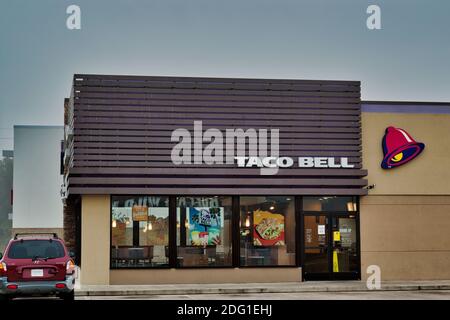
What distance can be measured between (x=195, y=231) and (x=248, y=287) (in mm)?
3152

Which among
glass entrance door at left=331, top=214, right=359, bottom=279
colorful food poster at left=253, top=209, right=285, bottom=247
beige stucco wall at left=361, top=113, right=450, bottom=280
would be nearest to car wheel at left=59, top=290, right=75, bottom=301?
colorful food poster at left=253, top=209, right=285, bottom=247

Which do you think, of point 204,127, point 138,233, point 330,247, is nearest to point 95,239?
point 138,233

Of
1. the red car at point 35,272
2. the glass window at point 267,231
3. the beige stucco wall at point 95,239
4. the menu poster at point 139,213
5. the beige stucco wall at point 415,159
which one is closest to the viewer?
the red car at point 35,272

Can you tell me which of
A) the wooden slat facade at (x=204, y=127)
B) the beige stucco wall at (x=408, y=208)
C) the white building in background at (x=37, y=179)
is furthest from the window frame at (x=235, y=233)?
the white building in background at (x=37, y=179)

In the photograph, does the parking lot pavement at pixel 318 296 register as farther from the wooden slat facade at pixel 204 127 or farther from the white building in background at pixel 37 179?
the white building in background at pixel 37 179

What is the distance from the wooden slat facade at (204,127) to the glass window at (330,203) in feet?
1.50

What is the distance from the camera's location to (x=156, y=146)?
30.8 metres

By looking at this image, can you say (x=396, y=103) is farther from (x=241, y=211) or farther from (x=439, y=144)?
(x=241, y=211)

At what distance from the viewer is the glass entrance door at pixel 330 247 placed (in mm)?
31594

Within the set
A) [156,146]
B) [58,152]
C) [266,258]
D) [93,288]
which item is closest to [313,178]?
[266,258]

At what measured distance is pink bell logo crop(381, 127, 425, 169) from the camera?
105 ft

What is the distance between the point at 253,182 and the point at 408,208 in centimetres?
559

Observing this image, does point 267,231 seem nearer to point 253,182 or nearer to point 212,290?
point 253,182

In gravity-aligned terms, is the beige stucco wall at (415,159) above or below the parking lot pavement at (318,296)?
above
